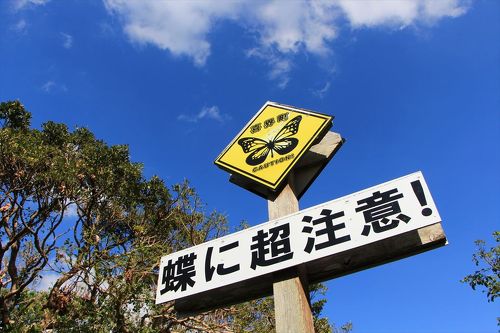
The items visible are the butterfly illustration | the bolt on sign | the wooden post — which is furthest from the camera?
the butterfly illustration

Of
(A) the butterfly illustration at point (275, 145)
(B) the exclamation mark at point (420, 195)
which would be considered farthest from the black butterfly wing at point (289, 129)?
(B) the exclamation mark at point (420, 195)

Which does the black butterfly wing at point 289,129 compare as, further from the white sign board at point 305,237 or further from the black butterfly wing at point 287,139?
the white sign board at point 305,237

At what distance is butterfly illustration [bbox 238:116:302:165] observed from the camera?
11.1 feet

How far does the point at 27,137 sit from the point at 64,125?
1454 millimetres

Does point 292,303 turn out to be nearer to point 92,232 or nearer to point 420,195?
point 420,195

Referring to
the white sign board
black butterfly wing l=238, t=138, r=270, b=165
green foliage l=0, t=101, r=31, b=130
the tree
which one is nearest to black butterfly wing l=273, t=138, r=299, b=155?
black butterfly wing l=238, t=138, r=270, b=165

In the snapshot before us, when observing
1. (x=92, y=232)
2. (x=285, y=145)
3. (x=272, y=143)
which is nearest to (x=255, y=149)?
(x=272, y=143)

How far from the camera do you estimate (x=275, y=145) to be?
11.4 feet

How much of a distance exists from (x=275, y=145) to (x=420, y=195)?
1468 millimetres

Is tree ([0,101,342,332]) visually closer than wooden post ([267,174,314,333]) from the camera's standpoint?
No

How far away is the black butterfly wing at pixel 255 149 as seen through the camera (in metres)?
3.47

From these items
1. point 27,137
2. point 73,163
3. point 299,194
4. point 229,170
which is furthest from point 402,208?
point 27,137

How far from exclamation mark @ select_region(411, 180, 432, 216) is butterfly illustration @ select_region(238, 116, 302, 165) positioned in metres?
1.18

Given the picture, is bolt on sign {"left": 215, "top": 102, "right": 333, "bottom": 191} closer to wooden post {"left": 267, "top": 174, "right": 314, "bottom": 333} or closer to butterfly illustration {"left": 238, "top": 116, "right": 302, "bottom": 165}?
butterfly illustration {"left": 238, "top": 116, "right": 302, "bottom": 165}
